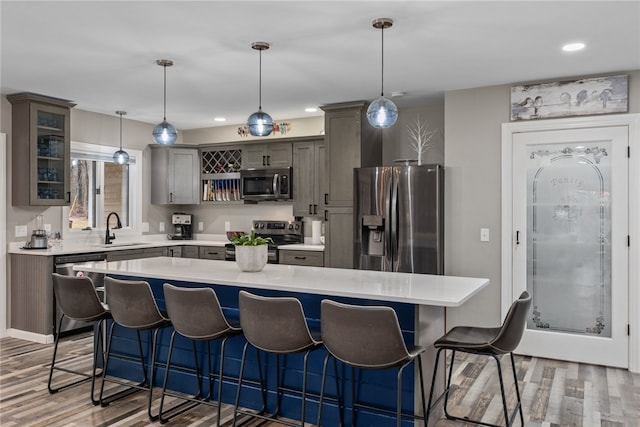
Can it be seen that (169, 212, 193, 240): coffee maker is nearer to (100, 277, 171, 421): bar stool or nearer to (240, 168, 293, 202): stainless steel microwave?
(240, 168, 293, 202): stainless steel microwave

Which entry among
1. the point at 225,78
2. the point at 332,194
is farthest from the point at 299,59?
the point at 332,194

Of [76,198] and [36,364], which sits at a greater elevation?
[76,198]

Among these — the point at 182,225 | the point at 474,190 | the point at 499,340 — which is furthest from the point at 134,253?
the point at 499,340

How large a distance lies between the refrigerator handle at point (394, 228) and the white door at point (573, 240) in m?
1.13

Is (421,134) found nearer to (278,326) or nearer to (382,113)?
(382,113)

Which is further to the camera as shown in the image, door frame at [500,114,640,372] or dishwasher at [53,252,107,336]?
dishwasher at [53,252,107,336]

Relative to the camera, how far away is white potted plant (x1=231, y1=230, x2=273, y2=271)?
133 inches

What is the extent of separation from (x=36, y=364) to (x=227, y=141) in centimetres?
378

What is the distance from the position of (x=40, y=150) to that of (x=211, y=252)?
233cm

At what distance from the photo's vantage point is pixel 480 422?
2896 millimetres

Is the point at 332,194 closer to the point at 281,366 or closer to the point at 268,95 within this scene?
the point at 268,95

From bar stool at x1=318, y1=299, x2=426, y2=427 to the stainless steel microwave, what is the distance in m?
3.75

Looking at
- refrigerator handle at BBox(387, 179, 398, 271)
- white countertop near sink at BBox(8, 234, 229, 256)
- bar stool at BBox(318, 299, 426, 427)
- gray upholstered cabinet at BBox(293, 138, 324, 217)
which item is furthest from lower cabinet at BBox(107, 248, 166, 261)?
bar stool at BBox(318, 299, 426, 427)

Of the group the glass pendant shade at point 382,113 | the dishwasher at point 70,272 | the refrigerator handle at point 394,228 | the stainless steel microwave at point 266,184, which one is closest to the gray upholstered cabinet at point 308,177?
the stainless steel microwave at point 266,184
